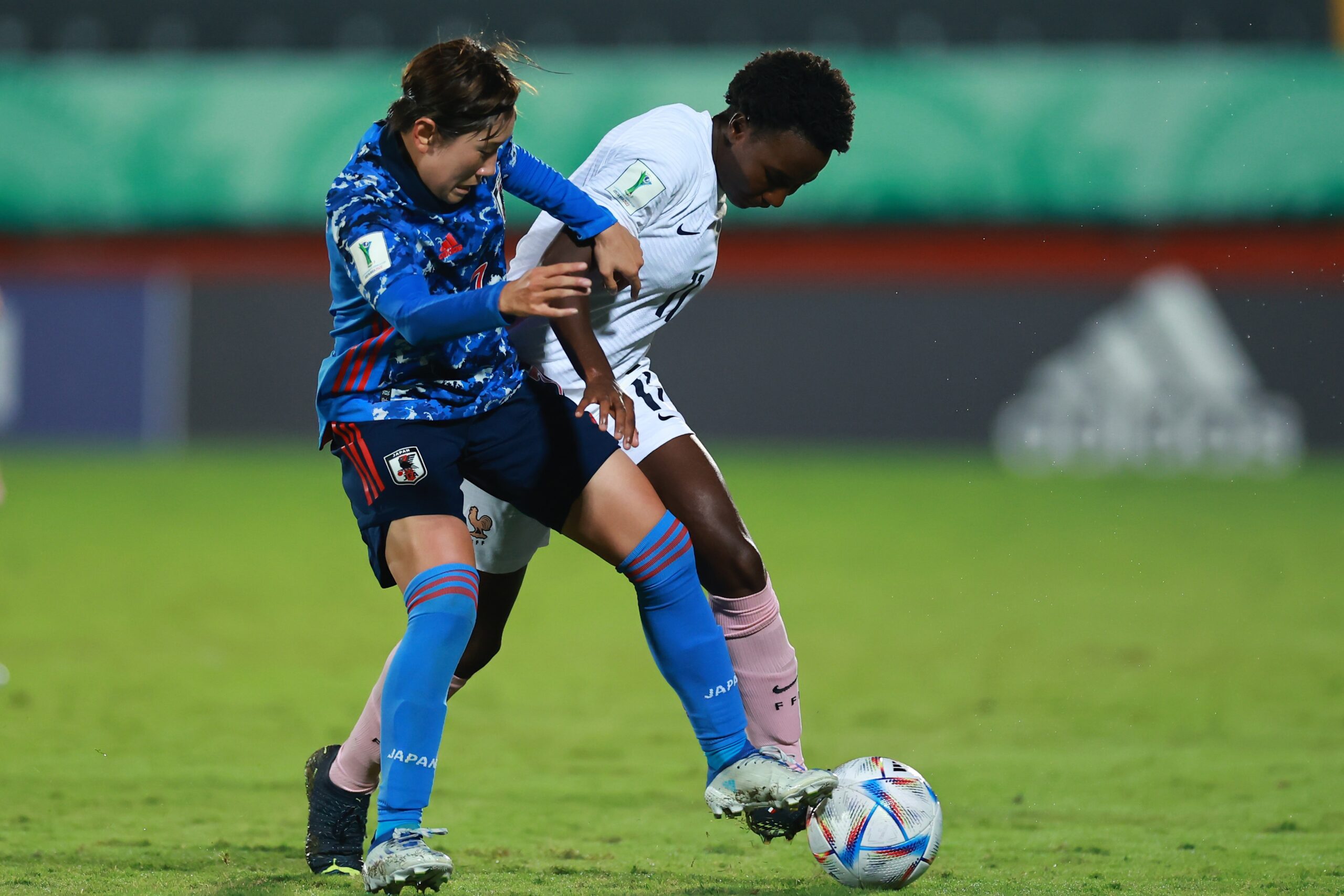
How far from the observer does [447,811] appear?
447 centimetres

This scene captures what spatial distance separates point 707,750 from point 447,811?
3.70ft

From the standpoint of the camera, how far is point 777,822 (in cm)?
367

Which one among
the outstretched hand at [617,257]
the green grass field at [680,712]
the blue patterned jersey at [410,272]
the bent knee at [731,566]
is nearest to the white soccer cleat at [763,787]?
the green grass field at [680,712]

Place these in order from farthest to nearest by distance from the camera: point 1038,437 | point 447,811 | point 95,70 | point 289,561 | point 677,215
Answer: point 95,70 < point 1038,437 < point 289,561 < point 447,811 < point 677,215

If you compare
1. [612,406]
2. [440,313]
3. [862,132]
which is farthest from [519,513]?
[862,132]

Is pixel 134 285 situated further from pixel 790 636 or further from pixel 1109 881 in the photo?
pixel 1109 881

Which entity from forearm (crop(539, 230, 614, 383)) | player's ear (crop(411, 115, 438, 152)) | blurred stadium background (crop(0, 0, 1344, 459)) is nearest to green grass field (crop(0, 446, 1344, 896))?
forearm (crop(539, 230, 614, 383))

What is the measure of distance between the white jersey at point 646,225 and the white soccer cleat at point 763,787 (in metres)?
1.07

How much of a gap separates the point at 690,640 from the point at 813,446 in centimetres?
1423

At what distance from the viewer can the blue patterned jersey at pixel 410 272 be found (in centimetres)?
324

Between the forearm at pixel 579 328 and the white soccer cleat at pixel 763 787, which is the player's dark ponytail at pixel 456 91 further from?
the white soccer cleat at pixel 763 787

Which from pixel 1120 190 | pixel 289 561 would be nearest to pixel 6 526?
pixel 289 561

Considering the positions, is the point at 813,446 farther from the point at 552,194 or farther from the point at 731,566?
the point at 552,194

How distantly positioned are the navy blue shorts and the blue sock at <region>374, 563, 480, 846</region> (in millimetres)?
146
